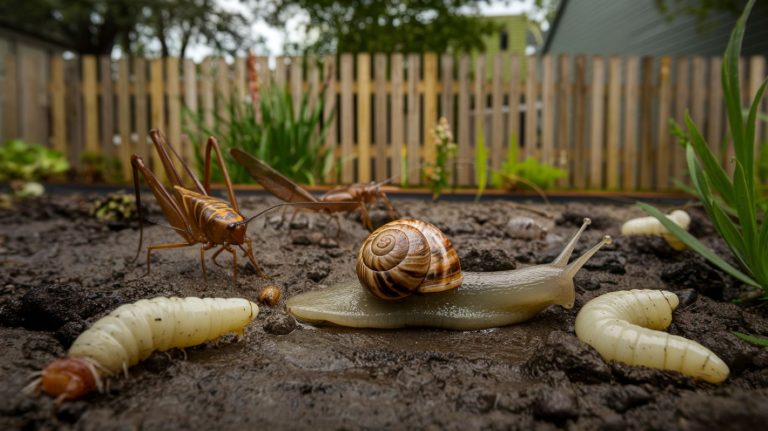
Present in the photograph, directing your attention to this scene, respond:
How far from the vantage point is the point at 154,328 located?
1.61m

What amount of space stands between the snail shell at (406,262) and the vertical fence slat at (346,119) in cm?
564

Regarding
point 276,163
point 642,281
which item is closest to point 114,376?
point 642,281

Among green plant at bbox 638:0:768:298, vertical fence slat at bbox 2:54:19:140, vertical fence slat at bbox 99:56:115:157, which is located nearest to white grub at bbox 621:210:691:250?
green plant at bbox 638:0:768:298

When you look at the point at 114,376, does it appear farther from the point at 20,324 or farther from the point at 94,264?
the point at 94,264

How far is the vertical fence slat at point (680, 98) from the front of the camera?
26.5 ft

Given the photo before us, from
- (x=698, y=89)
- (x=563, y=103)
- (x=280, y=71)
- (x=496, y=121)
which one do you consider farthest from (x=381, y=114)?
(x=698, y=89)

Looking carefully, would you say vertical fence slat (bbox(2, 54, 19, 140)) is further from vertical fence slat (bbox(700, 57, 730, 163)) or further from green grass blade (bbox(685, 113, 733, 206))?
vertical fence slat (bbox(700, 57, 730, 163))

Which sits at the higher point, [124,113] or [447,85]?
[447,85]

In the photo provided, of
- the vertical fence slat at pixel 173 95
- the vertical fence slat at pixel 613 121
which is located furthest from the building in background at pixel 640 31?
the vertical fence slat at pixel 173 95

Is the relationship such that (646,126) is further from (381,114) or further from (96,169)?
(96,169)

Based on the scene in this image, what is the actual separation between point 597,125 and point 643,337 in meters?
7.10

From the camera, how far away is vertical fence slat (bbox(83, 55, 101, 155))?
8234 mm

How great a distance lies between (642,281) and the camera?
2594 mm

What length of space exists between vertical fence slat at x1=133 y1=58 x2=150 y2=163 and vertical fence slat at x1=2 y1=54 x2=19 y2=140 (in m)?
2.07
